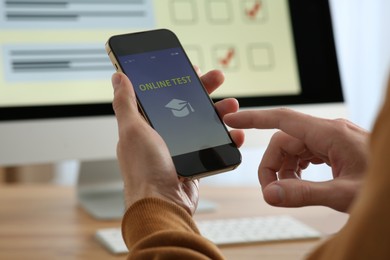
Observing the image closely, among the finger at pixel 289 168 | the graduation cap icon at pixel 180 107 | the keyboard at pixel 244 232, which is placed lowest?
the keyboard at pixel 244 232

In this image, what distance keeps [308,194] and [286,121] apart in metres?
0.10

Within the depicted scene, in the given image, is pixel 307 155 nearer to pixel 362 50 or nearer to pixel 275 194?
pixel 275 194

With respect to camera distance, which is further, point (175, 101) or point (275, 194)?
point (175, 101)

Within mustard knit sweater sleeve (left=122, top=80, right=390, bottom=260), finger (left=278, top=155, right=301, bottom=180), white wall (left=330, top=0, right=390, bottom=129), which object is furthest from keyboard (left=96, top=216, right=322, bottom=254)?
white wall (left=330, top=0, right=390, bottom=129)

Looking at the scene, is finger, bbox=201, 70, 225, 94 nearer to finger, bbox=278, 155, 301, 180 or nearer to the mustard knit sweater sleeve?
finger, bbox=278, 155, 301, 180

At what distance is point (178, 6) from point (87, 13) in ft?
0.45

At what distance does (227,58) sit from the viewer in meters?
1.11

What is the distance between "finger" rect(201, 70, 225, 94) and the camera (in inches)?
31.6

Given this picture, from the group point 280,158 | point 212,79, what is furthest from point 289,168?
point 212,79

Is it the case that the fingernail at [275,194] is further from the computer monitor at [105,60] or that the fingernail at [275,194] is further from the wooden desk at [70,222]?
the computer monitor at [105,60]

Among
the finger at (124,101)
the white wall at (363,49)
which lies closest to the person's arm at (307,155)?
the finger at (124,101)

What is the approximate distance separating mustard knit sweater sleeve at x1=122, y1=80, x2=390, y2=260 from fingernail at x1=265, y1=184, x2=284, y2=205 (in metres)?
0.07

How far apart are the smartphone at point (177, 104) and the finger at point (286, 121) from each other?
0.13 feet

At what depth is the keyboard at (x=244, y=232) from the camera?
0.89 meters
